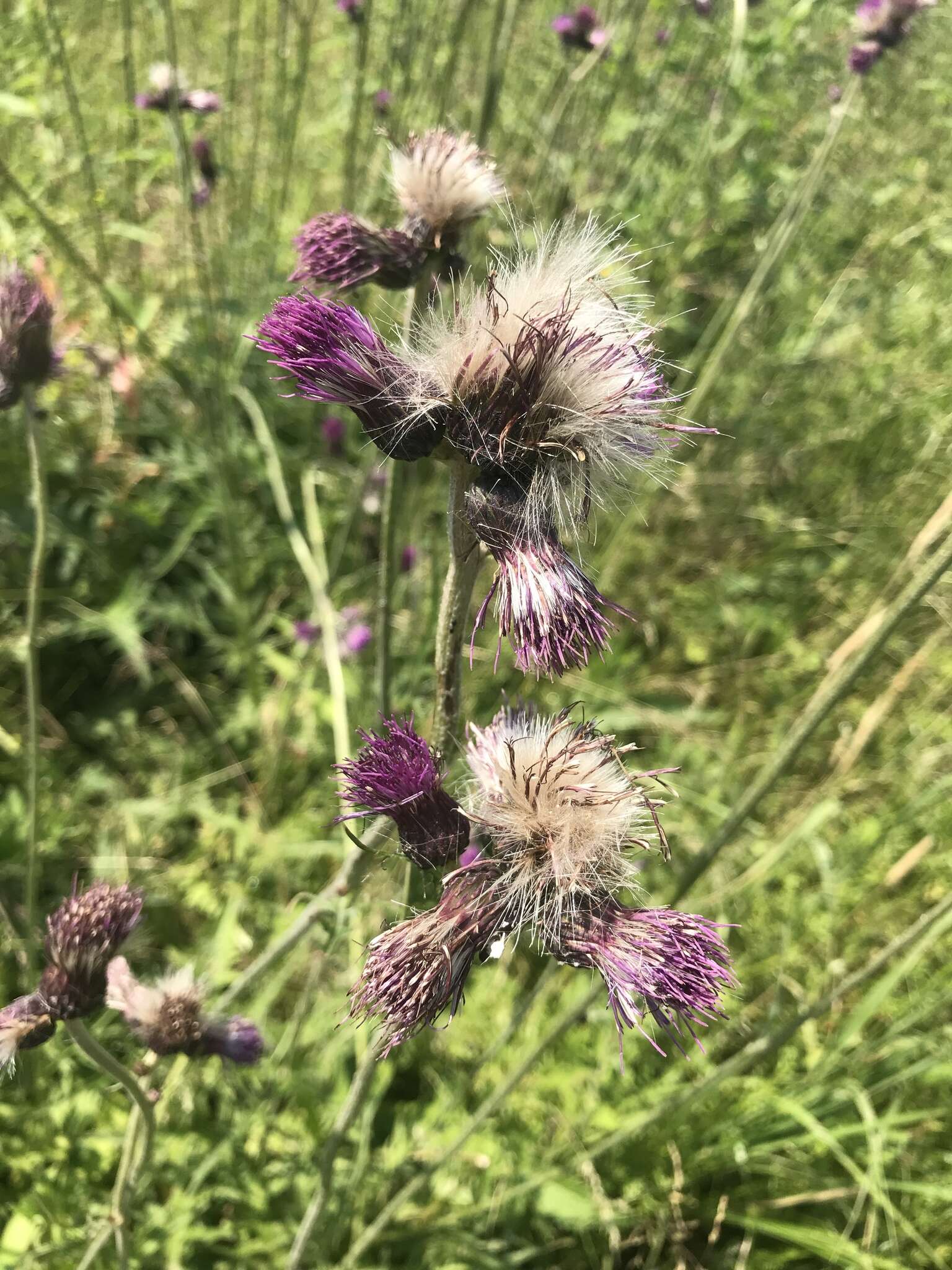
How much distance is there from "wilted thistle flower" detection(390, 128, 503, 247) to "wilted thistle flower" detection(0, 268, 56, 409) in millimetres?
743

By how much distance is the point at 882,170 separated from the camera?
3.80 meters

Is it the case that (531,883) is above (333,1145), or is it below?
above

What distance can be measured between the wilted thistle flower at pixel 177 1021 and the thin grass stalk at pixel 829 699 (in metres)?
0.80

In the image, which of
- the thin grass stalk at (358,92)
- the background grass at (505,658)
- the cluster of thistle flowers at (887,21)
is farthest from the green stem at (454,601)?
the cluster of thistle flowers at (887,21)

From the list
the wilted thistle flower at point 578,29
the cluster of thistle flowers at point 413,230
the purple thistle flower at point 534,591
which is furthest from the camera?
the wilted thistle flower at point 578,29

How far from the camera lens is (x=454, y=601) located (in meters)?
0.99

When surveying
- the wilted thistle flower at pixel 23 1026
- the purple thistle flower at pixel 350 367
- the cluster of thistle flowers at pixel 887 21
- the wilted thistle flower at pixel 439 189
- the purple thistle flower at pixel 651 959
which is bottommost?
the wilted thistle flower at pixel 23 1026

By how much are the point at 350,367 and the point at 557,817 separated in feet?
1.84

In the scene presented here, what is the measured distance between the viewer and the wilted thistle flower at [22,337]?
4.97ft

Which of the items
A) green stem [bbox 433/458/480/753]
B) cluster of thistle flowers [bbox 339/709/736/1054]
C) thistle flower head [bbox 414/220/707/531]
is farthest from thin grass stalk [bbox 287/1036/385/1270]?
thistle flower head [bbox 414/220/707/531]

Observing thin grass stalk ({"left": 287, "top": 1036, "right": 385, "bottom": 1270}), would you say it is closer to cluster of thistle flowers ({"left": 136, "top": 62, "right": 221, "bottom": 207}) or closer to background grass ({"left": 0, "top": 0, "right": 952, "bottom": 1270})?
background grass ({"left": 0, "top": 0, "right": 952, "bottom": 1270})

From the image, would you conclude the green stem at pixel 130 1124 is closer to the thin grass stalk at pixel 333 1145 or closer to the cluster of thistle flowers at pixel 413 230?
the thin grass stalk at pixel 333 1145

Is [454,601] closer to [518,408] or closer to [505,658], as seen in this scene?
[518,408]

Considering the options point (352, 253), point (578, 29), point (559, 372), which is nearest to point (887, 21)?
point (578, 29)
